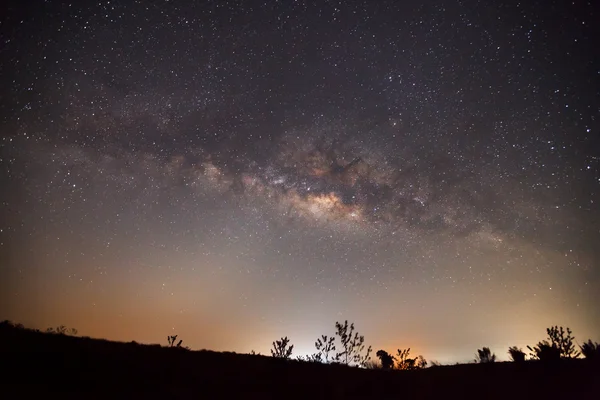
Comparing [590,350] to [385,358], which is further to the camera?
[385,358]

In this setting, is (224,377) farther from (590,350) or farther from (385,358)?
(385,358)

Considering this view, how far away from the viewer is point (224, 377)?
9195mm

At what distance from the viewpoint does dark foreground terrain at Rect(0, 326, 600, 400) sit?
738 cm

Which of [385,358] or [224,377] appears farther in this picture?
[385,358]

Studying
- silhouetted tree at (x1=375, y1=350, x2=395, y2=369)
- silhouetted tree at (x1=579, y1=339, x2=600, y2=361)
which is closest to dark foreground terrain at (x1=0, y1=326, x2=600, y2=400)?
silhouetted tree at (x1=579, y1=339, x2=600, y2=361)

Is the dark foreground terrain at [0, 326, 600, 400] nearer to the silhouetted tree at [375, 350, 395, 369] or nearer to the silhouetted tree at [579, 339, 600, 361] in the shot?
the silhouetted tree at [579, 339, 600, 361]

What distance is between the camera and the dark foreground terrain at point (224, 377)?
738 centimetres

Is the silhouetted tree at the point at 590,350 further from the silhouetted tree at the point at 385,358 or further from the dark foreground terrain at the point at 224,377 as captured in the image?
the silhouetted tree at the point at 385,358

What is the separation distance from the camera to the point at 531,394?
9.55 metres

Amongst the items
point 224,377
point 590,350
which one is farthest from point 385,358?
point 224,377

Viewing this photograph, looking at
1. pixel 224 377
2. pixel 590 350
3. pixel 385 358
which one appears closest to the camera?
pixel 224 377

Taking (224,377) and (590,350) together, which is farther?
(590,350)

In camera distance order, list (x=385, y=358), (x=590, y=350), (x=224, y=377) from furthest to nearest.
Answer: (x=385, y=358), (x=590, y=350), (x=224, y=377)

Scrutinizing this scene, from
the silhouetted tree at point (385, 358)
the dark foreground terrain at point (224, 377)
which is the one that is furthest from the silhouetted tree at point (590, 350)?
the silhouetted tree at point (385, 358)
